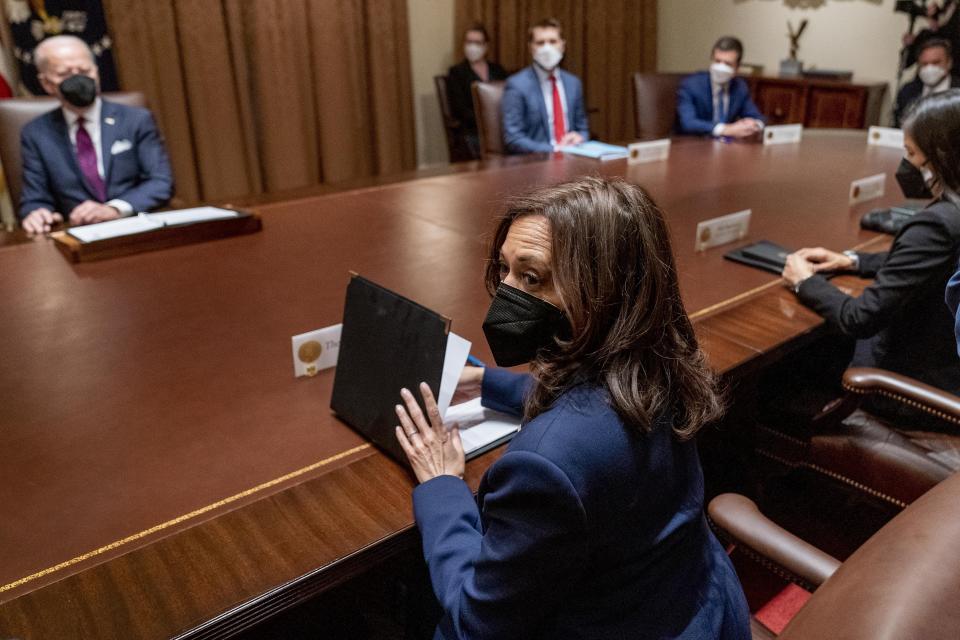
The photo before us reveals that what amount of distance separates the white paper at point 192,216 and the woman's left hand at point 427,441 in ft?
3.92

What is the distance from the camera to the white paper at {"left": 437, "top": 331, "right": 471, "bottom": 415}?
41.9 inches

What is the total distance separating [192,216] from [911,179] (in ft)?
6.35

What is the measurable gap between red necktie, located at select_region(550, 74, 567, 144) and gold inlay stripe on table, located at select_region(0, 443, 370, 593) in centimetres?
300

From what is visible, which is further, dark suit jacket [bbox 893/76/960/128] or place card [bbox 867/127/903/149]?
dark suit jacket [bbox 893/76/960/128]

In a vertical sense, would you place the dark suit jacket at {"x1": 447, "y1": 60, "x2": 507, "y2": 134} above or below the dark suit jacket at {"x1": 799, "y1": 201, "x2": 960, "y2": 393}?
above

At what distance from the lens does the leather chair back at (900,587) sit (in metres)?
0.56

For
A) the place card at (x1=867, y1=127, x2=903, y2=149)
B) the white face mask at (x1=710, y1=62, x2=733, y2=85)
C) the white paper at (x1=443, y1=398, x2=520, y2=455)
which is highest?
the white face mask at (x1=710, y1=62, x2=733, y2=85)

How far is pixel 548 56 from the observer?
3670mm

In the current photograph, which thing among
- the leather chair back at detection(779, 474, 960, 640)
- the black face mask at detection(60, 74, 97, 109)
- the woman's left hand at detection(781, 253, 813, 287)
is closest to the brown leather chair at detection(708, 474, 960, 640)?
the leather chair back at detection(779, 474, 960, 640)

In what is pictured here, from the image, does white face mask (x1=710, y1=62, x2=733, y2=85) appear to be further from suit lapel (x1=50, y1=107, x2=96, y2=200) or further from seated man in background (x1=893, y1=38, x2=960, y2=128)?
suit lapel (x1=50, y1=107, x2=96, y2=200)

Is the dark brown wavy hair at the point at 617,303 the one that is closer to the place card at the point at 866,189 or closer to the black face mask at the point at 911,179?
the black face mask at the point at 911,179

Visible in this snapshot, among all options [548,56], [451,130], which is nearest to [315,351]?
[548,56]

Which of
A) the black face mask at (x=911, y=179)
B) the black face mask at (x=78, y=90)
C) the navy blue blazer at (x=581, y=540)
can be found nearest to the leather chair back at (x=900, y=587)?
the navy blue blazer at (x=581, y=540)

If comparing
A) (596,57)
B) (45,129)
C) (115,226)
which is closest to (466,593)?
(115,226)
